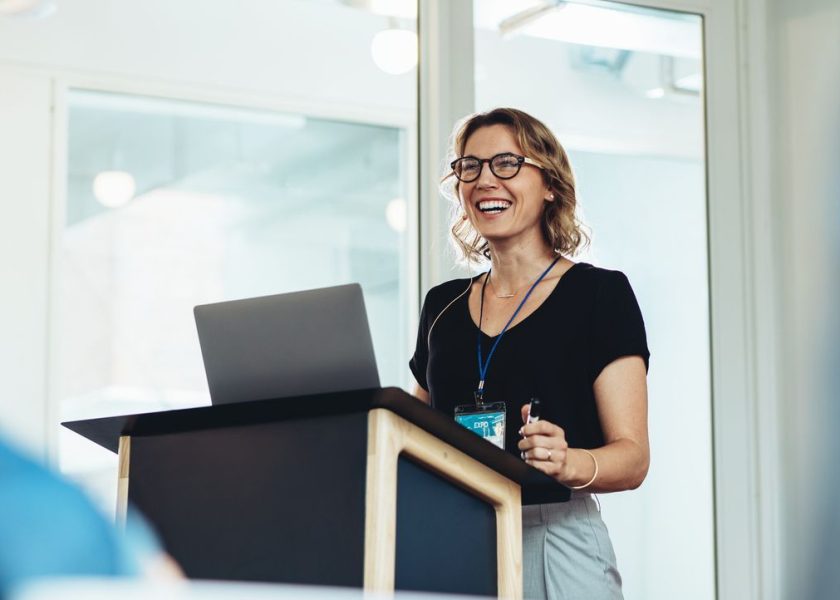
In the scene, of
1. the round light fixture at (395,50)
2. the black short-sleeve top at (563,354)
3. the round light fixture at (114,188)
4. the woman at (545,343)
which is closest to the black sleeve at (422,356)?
the woman at (545,343)

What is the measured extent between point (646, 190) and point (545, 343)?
1.52 meters

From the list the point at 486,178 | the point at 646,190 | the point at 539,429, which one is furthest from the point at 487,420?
the point at 646,190

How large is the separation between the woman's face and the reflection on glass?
1.06 meters

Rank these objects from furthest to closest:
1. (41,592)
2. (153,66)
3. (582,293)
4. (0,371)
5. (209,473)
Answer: (153,66)
(0,371)
(582,293)
(209,473)
(41,592)

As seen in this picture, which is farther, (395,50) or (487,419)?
(395,50)

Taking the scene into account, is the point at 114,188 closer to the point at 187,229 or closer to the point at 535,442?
the point at 187,229

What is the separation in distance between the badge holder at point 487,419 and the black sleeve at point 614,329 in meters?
0.18

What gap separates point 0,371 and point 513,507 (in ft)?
8.23

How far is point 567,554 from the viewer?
1862 millimetres

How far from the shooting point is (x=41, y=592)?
341 mm

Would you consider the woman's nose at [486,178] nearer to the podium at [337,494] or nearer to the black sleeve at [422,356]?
the black sleeve at [422,356]

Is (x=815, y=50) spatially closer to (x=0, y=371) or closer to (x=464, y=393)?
(x=464, y=393)

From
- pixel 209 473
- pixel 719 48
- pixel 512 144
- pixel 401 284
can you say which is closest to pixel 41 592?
pixel 209 473

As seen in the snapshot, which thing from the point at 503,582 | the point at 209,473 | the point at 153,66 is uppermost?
the point at 153,66
